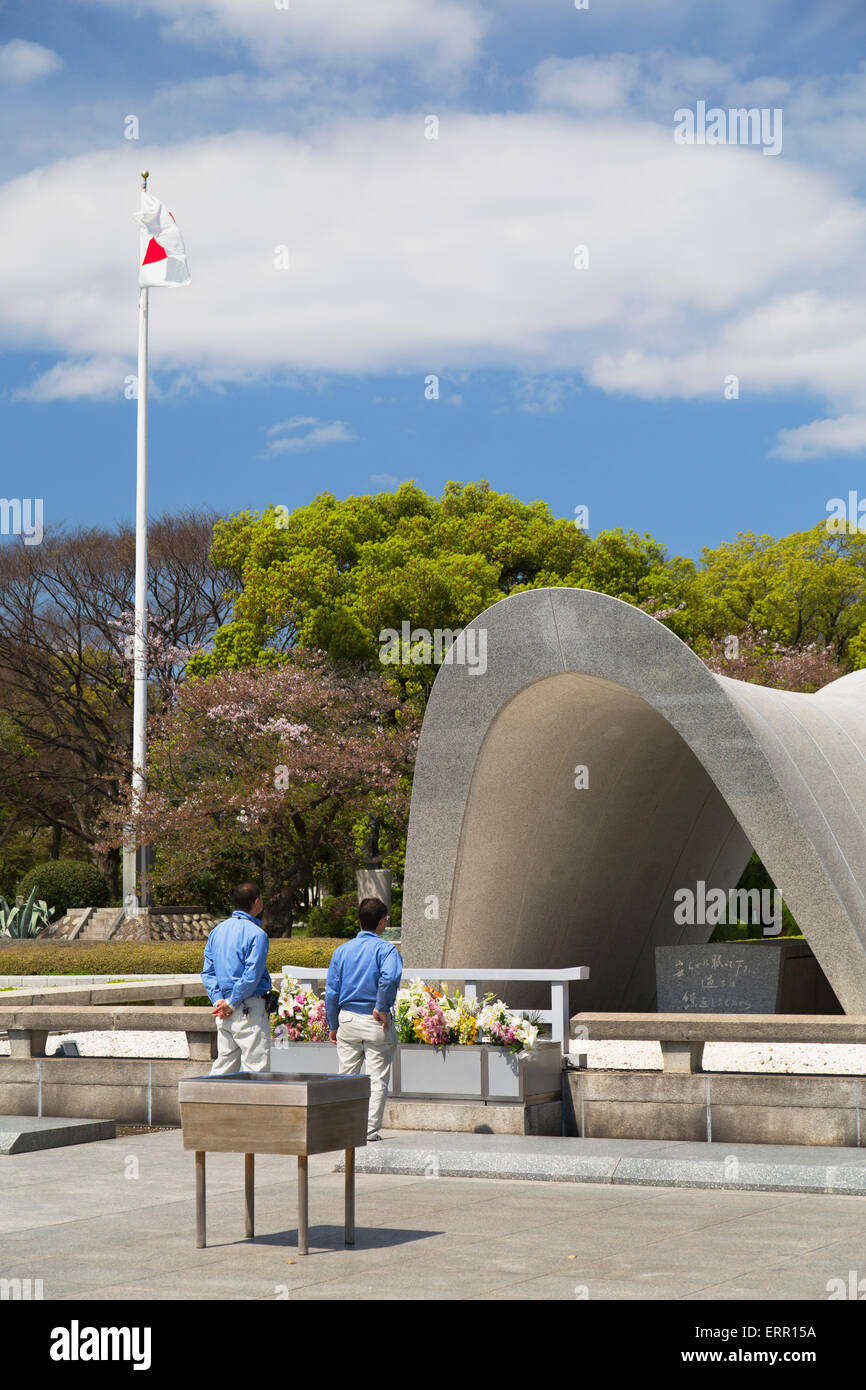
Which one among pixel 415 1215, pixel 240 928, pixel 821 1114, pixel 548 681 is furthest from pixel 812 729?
pixel 415 1215

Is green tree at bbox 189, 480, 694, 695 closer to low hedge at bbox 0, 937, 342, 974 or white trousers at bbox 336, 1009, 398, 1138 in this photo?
low hedge at bbox 0, 937, 342, 974

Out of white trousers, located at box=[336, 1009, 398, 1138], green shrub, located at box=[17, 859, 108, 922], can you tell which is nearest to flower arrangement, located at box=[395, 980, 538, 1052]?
white trousers, located at box=[336, 1009, 398, 1138]

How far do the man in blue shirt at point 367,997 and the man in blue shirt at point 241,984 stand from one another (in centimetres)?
56

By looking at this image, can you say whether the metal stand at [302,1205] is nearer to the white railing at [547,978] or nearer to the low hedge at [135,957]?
the white railing at [547,978]

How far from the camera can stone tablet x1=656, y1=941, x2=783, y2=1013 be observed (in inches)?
610

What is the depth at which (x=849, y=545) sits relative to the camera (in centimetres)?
4178

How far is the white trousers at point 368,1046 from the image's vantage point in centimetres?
966

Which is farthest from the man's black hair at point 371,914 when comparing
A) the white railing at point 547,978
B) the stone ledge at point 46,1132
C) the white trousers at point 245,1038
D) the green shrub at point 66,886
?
the green shrub at point 66,886

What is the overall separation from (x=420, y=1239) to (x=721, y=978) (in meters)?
8.75

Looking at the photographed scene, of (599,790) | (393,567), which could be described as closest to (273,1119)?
(599,790)

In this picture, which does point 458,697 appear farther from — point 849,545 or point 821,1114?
point 849,545

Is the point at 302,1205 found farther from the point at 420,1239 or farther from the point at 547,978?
the point at 547,978

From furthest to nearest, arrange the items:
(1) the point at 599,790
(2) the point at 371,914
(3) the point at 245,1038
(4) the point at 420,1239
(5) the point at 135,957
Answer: (5) the point at 135,957 < (1) the point at 599,790 < (3) the point at 245,1038 < (2) the point at 371,914 < (4) the point at 420,1239

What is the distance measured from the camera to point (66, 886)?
34906 millimetres
